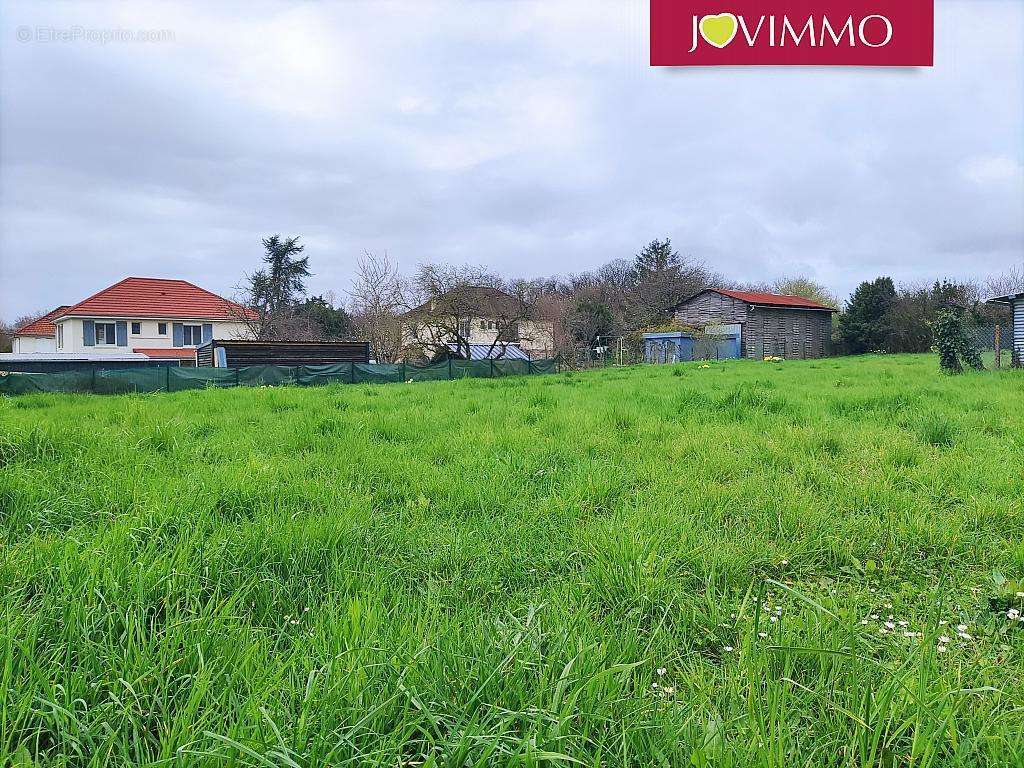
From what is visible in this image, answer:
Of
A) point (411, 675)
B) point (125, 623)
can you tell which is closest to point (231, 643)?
point (125, 623)

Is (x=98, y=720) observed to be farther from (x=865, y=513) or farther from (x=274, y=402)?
(x=274, y=402)

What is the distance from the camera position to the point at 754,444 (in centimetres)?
509

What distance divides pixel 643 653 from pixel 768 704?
43 cm

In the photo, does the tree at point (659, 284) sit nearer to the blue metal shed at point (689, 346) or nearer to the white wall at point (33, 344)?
the blue metal shed at point (689, 346)

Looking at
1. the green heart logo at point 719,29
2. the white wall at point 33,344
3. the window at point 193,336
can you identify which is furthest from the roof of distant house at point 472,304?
the white wall at point 33,344

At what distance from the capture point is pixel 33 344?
45344 mm

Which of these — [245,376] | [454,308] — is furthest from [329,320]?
[245,376]

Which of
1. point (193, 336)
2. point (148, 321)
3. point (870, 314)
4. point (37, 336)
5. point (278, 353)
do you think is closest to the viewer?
point (278, 353)

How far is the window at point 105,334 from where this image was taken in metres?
36.1

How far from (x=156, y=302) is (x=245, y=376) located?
2584 centimetres

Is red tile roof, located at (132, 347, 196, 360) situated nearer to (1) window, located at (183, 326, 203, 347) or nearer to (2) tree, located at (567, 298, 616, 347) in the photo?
(1) window, located at (183, 326, 203, 347)

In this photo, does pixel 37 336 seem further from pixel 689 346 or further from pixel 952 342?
pixel 952 342

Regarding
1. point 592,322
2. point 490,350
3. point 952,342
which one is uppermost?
point 592,322

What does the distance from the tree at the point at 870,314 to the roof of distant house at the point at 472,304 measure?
28.9 meters
